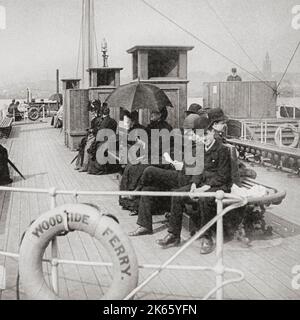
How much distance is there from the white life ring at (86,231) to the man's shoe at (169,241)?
1597 mm

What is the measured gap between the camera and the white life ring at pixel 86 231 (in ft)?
12.2

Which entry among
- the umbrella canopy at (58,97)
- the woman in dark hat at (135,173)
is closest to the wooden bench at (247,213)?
the woman in dark hat at (135,173)

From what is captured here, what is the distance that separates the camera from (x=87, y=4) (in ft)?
39.6

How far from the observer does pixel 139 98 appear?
7.20m

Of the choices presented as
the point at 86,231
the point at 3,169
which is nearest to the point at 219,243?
the point at 86,231

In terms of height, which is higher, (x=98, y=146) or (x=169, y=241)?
(x=98, y=146)

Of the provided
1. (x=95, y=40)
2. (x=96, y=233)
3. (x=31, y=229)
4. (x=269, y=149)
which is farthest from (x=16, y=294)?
(x=95, y=40)

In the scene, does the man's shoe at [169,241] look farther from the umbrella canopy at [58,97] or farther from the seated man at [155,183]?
the umbrella canopy at [58,97]

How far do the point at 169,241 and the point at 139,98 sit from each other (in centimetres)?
247

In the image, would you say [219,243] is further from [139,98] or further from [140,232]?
[139,98]

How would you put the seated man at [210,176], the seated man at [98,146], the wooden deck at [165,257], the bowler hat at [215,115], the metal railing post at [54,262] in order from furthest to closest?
the seated man at [98,146] → the seated man at [210,176] → the bowler hat at [215,115] → the wooden deck at [165,257] → the metal railing post at [54,262]

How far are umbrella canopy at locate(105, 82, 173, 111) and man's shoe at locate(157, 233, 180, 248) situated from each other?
215cm
